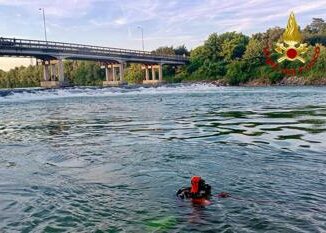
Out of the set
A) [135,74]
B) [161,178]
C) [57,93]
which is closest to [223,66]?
[135,74]

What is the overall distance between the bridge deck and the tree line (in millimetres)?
11670

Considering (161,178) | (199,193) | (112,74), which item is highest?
(112,74)

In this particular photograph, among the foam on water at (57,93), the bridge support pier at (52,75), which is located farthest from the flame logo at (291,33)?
the bridge support pier at (52,75)

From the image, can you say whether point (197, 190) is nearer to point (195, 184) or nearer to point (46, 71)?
point (195, 184)

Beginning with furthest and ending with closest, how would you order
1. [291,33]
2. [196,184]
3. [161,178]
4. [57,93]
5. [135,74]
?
[135,74] < [57,93] < [291,33] < [161,178] < [196,184]

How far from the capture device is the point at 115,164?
12609 millimetres

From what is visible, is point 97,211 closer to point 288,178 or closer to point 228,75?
point 288,178

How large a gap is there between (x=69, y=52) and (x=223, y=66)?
4533 cm

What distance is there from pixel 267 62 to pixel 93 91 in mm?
46688

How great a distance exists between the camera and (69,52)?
77.7m

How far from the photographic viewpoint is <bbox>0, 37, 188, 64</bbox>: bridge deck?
210ft

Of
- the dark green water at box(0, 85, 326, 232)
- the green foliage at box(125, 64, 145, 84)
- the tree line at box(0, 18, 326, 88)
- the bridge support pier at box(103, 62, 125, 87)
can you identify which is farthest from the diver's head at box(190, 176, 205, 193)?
the green foliage at box(125, 64, 145, 84)

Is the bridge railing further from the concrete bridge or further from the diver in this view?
the diver

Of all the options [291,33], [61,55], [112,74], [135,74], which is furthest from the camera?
[135,74]
